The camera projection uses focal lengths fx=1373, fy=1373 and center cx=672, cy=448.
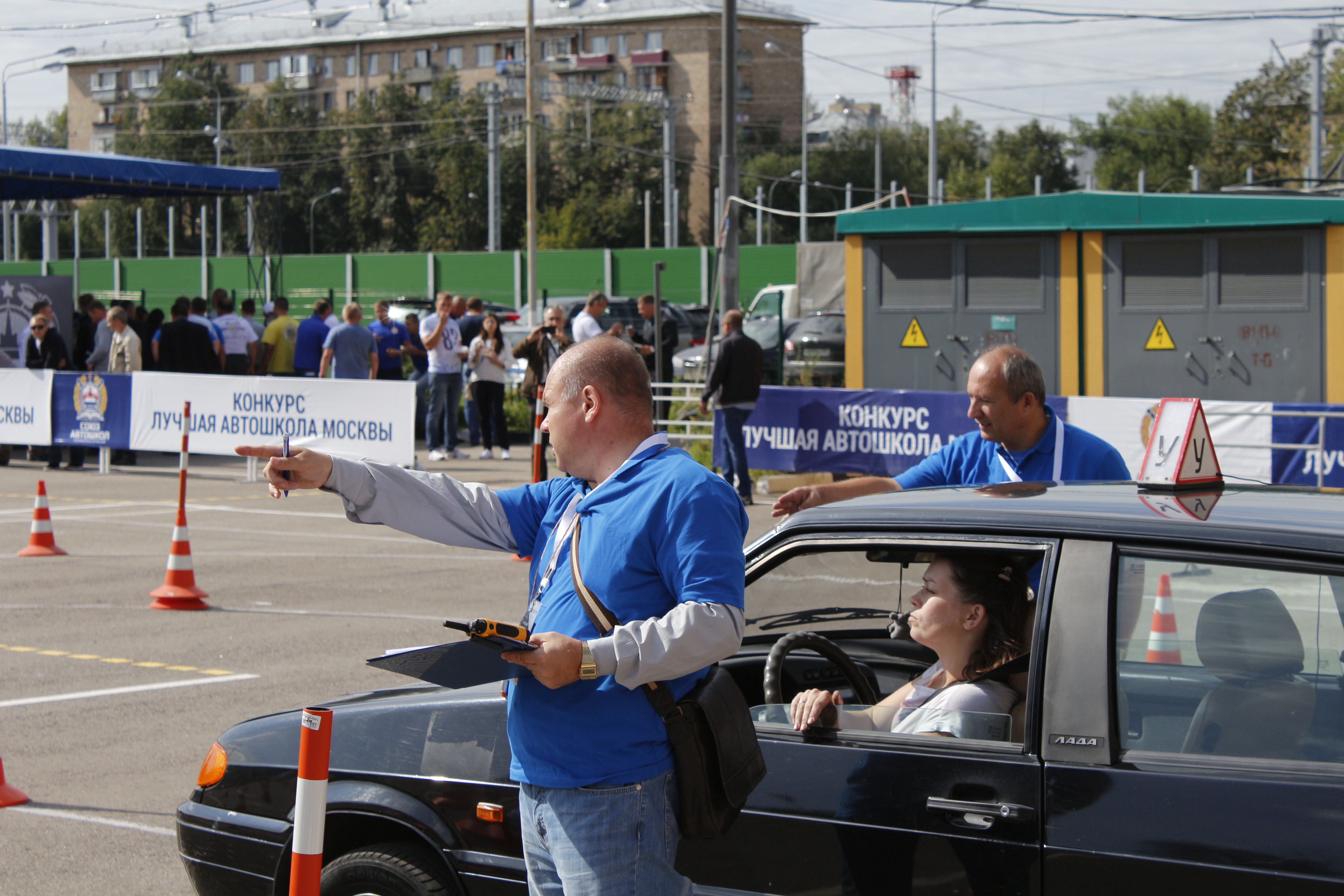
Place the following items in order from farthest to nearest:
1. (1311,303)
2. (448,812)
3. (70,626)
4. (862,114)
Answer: (862,114) < (1311,303) < (70,626) < (448,812)

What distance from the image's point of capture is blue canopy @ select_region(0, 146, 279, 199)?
22.7 metres

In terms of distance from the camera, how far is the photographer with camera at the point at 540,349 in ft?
53.3

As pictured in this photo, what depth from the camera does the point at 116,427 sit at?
57.3 feet

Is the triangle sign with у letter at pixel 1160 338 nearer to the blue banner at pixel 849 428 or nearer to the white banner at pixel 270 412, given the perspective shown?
the blue banner at pixel 849 428

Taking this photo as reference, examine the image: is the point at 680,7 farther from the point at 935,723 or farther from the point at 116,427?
the point at 935,723

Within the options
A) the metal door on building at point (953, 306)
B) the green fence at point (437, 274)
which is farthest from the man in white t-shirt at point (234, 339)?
the green fence at point (437, 274)

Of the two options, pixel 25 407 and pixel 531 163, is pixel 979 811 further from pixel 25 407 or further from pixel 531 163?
pixel 531 163

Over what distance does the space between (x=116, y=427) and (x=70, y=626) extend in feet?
31.4

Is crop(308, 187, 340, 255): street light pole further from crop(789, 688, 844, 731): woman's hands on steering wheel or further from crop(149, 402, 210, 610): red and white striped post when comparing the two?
crop(789, 688, 844, 731): woman's hands on steering wheel

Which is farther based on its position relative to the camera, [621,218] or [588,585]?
[621,218]

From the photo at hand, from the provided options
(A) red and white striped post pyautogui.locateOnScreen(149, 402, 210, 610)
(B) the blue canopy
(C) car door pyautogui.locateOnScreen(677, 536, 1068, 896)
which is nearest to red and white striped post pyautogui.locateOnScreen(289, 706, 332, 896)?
(C) car door pyautogui.locateOnScreen(677, 536, 1068, 896)

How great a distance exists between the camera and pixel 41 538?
443 inches

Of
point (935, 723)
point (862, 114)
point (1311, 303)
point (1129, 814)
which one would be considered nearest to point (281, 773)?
point (935, 723)

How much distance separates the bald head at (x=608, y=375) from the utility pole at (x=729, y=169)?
47.0ft
